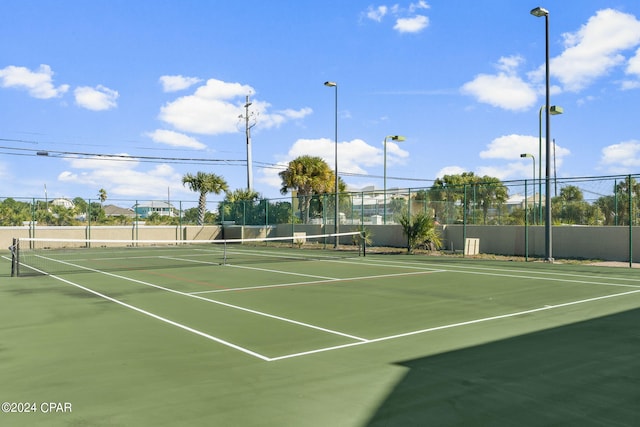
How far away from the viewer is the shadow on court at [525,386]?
167 inches

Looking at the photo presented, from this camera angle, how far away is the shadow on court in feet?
13.9

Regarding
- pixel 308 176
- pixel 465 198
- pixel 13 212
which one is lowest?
pixel 13 212

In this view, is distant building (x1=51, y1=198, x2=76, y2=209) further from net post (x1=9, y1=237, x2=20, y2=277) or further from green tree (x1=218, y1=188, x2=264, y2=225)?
net post (x1=9, y1=237, x2=20, y2=277)

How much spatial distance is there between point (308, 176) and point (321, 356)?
37138 millimetres

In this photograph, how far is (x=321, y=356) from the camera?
6.23 meters

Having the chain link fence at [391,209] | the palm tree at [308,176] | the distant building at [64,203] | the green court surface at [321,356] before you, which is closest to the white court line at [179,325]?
the green court surface at [321,356]

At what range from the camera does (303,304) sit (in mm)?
10180

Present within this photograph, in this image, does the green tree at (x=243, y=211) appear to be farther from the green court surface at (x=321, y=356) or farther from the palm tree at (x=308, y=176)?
the green court surface at (x=321, y=356)

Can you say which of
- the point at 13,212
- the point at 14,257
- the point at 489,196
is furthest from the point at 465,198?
the point at 13,212

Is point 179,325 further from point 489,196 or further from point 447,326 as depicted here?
point 489,196

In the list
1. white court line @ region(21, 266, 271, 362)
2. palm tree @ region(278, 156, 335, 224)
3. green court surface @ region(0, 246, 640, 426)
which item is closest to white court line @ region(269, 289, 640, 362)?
green court surface @ region(0, 246, 640, 426)

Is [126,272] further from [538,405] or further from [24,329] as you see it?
[538,405]

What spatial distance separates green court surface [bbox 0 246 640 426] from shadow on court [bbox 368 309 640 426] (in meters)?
0.02

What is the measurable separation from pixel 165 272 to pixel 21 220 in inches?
843
